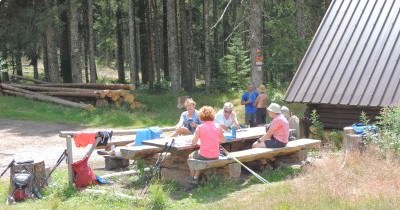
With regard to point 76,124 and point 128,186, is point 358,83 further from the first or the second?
point 76,124

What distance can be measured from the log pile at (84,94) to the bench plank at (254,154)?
12446mm

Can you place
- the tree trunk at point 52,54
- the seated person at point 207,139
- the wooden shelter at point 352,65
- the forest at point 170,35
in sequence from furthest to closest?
1. the tree trunk at point 52,54
2. the forest at point 170,35
3. the wooden shelter at point 352,65
4. the seated person at point 207,139

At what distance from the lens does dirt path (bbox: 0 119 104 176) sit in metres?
13.8

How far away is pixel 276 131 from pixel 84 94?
1373 cm

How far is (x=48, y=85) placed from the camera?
2569cm

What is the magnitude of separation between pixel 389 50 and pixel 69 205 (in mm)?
8378

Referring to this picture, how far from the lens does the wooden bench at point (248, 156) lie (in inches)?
379

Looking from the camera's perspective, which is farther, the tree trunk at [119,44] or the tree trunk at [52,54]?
the tree trunk at [119,44]

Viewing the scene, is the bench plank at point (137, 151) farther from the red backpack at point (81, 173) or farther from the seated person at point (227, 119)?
the seated person at point (227, 119)

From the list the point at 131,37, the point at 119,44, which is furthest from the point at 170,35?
the point at 119,44

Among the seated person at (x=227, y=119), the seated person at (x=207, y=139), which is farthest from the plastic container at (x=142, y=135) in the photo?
the seated person at (x=207, y=139)

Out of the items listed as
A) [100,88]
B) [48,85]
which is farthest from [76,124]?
[48,85]

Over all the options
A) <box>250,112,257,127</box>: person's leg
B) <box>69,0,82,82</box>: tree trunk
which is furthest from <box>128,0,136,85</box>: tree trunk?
<box>250,112,257,127</box>: person's leg

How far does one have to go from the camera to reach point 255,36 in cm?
2000
